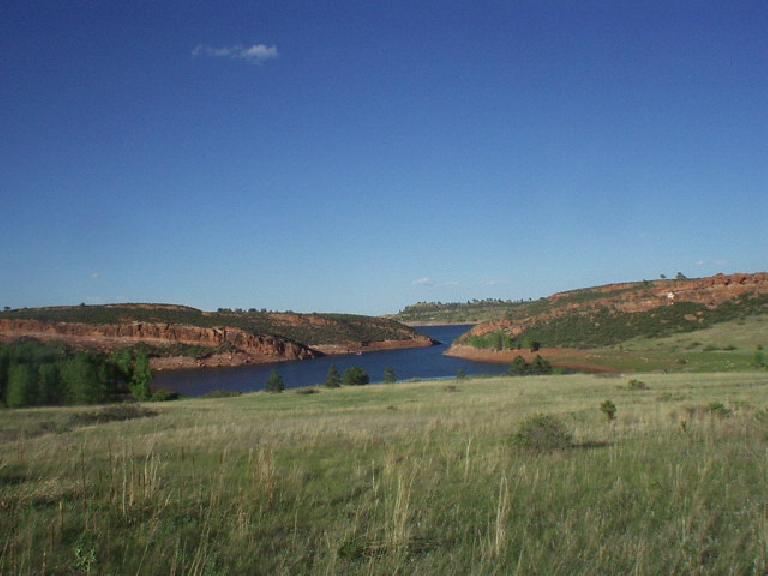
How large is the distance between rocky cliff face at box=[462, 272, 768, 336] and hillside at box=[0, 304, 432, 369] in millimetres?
48714

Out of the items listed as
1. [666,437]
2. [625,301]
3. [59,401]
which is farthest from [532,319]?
[666,437]

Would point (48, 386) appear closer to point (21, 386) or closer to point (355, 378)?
point (21, 386)

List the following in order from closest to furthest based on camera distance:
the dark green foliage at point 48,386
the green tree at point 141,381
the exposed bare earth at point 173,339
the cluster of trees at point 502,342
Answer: the dark green foliage at point 48,386, the green tree at point 141,381, the cluster of trees at point 502,342, the exposed bare earth at point 173,339

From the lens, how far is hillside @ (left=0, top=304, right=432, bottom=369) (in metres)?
117

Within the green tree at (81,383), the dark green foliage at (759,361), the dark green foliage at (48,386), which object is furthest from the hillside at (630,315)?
the dark green foliage at (48,386)

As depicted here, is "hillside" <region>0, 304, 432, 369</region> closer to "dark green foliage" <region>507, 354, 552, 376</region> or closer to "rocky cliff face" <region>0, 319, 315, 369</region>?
"rocky cliff face" <region>0, 319, 315, 369</region>

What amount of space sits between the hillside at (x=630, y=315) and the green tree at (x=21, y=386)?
72874 millimetres

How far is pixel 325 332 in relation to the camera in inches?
6732

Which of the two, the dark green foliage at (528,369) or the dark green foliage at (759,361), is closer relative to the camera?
the dark green foliage at (759,361)

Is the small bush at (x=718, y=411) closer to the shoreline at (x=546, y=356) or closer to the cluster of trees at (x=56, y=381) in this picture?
the shoreline at (x=546, y=356)

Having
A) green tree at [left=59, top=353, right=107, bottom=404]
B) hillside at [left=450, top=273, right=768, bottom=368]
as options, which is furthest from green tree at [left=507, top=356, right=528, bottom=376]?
green tree at [left=59, top=353, right=107, bottom=404]

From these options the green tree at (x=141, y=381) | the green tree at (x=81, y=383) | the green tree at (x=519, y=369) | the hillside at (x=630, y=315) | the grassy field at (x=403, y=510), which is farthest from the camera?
the hillside at (x=630, y=315)

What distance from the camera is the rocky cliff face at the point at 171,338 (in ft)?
378

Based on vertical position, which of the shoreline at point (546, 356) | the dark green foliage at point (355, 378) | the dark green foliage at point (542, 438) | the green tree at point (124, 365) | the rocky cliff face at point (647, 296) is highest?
the rocky cliff face at point (647, 296)
